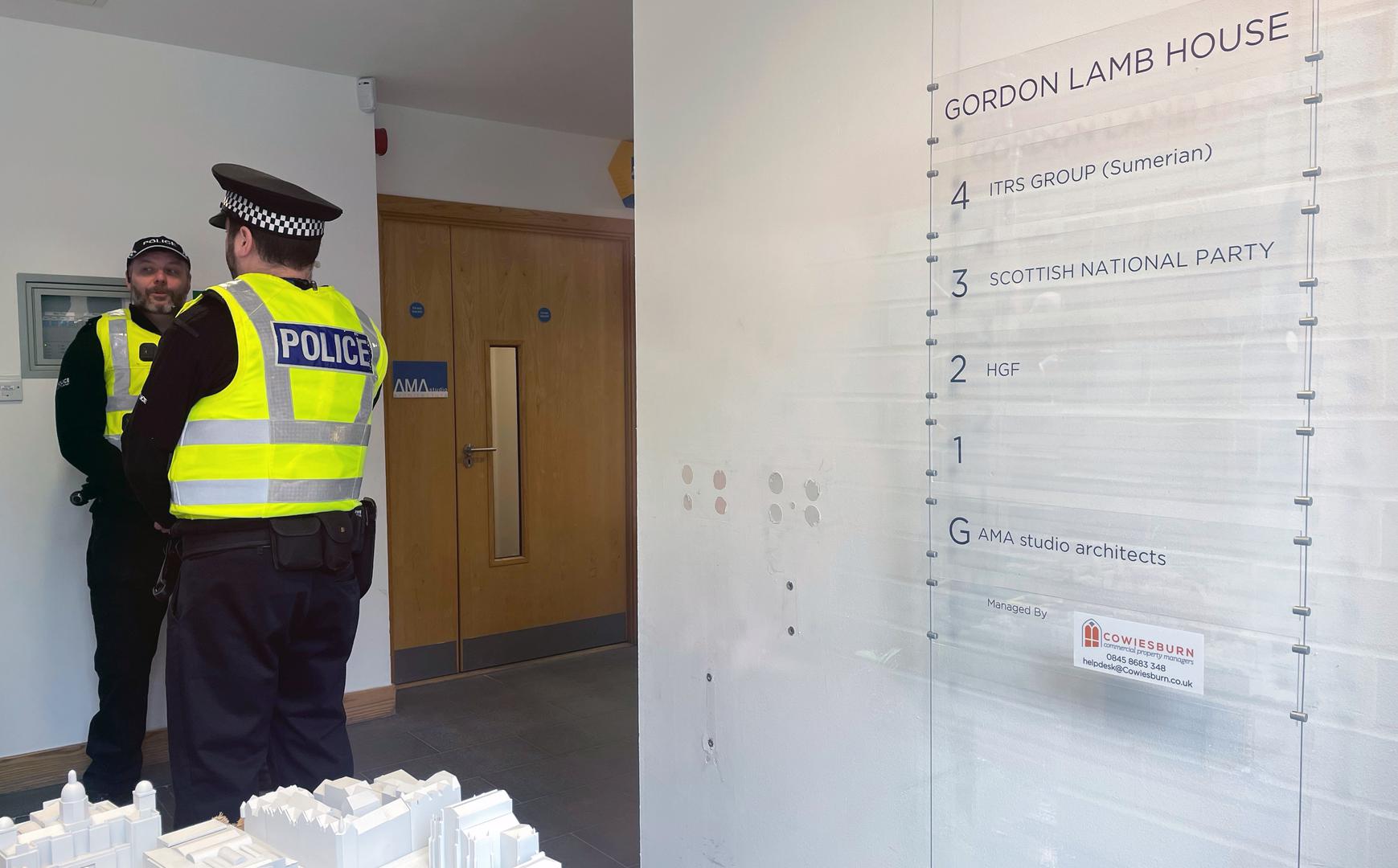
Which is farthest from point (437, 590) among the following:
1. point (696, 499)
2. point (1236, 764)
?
point (1236, 764)

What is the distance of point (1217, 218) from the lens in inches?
53.6

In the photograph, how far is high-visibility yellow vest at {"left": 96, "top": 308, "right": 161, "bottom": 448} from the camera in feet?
11.2

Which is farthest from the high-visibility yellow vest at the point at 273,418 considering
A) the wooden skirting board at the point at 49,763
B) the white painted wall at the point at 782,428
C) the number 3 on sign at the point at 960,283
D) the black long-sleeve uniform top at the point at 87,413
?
the wooden skirting board at the point at 49,763

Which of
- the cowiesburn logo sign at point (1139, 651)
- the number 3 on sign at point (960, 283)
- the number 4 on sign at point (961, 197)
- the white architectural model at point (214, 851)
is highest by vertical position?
the number 4 on sign at point (961, 197)

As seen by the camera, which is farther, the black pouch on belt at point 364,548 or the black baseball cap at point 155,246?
the black baseball cap at point 155,246

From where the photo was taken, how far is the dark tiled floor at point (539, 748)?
3.21 m

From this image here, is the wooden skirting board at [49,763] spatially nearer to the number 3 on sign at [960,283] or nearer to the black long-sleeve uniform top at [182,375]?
Answer: the black long-sleeve uniform top at [182,375]

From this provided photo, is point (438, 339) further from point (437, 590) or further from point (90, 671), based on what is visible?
point (90, 671)

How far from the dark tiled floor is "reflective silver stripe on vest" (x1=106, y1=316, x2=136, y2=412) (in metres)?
1.44

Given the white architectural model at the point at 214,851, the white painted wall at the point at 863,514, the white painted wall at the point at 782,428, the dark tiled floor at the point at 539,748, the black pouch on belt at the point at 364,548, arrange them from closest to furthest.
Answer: the white architectural model at the point at 214,851, the white painted wall at the point at 863,514, the white painted wall at the point at 782,428, the black pouch on belt at the point at 364,548, the dark tiled floor at the point at 539,748

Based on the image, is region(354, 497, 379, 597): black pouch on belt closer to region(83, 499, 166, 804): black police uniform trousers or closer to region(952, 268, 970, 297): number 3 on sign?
region(83, 499, 166, 804): black police uniform trousers

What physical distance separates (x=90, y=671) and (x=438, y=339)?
216cm

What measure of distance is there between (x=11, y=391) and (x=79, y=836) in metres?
3.26

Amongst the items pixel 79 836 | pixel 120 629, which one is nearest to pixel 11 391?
pixel 120 629
